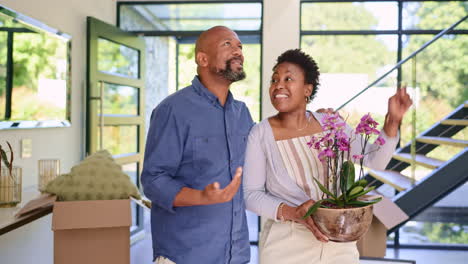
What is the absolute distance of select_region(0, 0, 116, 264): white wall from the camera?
332cm

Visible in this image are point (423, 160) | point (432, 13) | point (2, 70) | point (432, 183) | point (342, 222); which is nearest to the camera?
point (342, 222)

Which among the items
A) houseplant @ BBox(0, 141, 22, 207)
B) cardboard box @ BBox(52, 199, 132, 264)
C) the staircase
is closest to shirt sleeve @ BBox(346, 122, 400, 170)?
cardboard box @ BBox(52, 199, 132, 264)

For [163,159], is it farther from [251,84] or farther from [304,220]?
[251,84]

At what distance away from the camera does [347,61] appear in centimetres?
545

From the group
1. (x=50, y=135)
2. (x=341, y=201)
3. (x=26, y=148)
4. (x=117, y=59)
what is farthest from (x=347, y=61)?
(x=341, y=201)

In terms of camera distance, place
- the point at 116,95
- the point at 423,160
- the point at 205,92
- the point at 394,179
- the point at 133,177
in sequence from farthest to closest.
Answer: the point at 133,177 → the point at 116,95 → the point at 394,179 → the point at 423,160 → the point at 205,92

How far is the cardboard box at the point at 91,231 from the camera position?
2.28m

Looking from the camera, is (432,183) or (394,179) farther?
(394,179)

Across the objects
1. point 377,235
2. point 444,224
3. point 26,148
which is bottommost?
point 444,224

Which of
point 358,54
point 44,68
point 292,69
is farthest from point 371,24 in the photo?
point 292,69

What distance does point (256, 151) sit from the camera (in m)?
1.74

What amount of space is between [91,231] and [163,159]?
3.30ft

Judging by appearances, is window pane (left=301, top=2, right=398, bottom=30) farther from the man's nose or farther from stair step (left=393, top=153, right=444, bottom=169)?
the man's nose

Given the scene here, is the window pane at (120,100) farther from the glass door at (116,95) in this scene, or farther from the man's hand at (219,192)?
the man's hand at (219,192)
